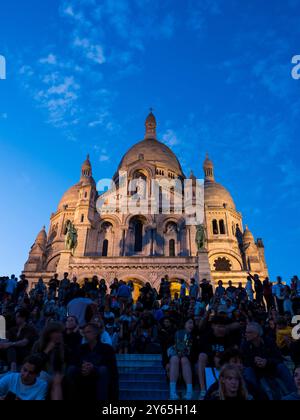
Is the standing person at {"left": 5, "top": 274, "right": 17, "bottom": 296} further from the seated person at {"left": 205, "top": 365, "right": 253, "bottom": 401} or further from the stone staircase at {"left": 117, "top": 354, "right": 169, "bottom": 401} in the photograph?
the seated person at {"left": 205, "top": 365, "right": 253, "bottom": 401}

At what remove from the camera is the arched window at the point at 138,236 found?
111ft

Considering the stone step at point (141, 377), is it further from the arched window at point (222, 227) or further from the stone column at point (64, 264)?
the arched window at point (222, 227)

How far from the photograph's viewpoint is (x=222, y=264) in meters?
40.2

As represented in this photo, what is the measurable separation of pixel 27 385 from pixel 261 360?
3.51 meters

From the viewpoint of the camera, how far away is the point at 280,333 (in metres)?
8.91

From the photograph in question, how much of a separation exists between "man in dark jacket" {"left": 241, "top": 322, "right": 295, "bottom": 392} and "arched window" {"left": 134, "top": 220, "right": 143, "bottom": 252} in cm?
2751

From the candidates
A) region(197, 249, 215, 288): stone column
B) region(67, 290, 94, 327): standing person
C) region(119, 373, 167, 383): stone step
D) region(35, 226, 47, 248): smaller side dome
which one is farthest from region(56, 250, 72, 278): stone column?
region(67, 290, 94, 327): standing person

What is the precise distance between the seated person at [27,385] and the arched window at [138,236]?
28898 mm

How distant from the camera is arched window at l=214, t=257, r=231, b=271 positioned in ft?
130

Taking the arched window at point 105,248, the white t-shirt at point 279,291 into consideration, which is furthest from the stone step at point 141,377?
the arched window at point 105,248

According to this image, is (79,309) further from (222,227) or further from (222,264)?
(222,227)

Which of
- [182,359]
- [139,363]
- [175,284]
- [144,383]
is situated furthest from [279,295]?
[175,284]

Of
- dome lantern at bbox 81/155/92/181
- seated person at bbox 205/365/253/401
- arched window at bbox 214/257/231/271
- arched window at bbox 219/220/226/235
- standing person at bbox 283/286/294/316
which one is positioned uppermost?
dome lantern at bbox 81/155/92/181
